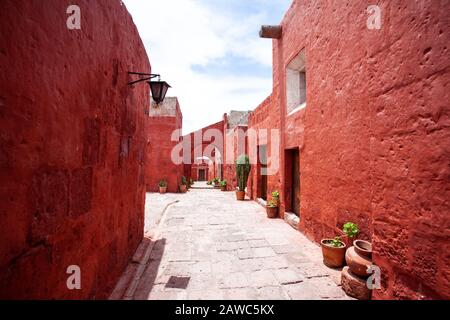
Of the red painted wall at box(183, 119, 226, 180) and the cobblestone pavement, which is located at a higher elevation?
the red painted wall at box(183, 119, 226, 180)

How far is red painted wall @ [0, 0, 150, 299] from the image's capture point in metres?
1.33

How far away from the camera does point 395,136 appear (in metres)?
2.40

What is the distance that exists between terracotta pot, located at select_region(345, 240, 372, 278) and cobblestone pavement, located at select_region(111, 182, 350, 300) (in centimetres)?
36

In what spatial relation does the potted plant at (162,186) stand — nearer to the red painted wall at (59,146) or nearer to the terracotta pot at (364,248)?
the red painted wall at (59,146)

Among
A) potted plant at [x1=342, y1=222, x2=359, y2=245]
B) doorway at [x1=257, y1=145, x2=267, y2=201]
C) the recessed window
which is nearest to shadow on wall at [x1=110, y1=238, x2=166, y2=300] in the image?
potted plant at [x1=342, y1=222, x2=359, y2=245]

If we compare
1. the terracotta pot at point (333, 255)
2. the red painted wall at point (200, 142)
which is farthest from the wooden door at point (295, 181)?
the red painted wall at point (200, 142)

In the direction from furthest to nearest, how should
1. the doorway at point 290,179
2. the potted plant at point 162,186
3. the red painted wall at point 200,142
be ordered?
1. the red painted wall at point 200,142
2. the potted plant at point 162,186
3. the doorway at point 290,179

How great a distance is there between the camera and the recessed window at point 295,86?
662cm

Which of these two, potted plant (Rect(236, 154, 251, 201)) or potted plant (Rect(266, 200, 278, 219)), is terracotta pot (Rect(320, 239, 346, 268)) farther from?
potted plant (Rect(236, 154, 251, 201))

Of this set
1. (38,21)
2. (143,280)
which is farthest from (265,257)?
(38,21)

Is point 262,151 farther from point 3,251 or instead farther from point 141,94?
point 3,251

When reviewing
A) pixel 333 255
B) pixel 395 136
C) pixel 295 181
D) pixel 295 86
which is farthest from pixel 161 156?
pixel 395 136

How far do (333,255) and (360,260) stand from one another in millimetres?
866

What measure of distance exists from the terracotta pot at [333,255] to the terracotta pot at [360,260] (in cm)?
57
